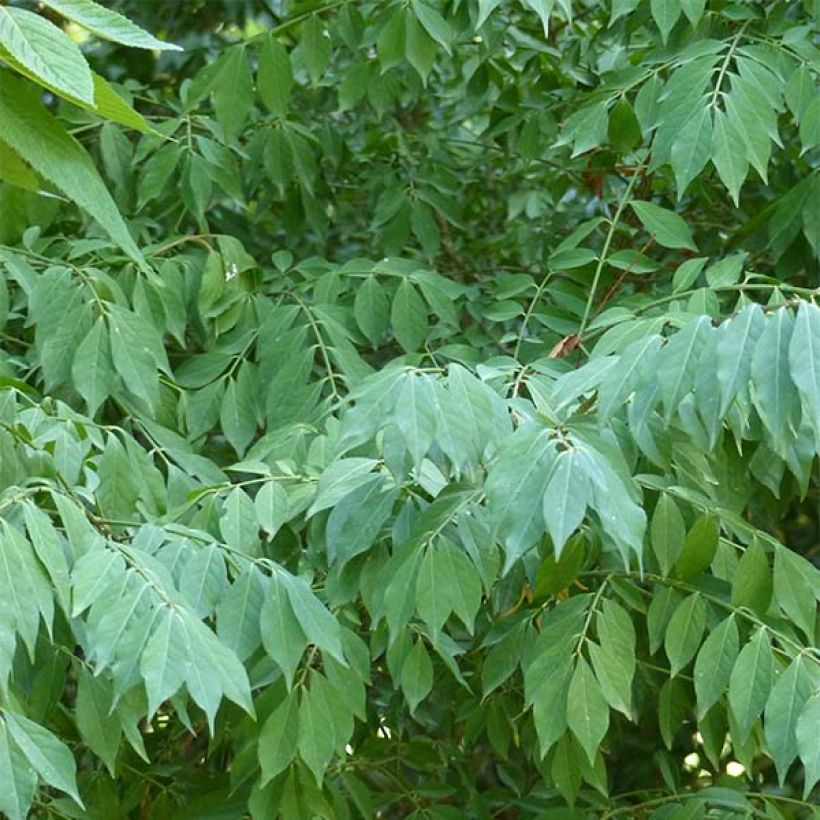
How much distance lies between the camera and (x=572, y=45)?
274 centimetres

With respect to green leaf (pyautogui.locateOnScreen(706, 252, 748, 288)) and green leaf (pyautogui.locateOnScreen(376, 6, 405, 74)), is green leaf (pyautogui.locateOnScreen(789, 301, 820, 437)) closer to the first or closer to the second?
Answer: green leaf (pyautogui.locateOnScreen(706, 252, 748, 288))

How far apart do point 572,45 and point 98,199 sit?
6.86 feet

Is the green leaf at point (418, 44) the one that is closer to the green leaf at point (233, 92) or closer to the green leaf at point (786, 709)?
the green leaf at point (233, 92)

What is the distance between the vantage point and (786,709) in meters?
1.56

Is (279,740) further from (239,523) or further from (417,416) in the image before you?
(417,416)

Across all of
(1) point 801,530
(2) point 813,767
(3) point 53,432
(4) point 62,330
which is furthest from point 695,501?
(1) point 801,530

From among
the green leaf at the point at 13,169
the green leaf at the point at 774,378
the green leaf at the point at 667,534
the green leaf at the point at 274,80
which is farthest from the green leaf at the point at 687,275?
the green leaf at the point at 13,169

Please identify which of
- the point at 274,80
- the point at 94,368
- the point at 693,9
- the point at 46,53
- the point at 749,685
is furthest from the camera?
the point at 274,80

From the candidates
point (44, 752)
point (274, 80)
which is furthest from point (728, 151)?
point (44, 752)

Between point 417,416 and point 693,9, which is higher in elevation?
point 693,9

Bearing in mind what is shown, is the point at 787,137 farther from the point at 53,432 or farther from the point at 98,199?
the point at 98,199

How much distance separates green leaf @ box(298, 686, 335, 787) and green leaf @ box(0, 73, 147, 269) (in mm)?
885

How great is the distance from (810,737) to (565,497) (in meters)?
0.41

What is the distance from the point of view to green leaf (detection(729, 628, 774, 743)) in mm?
1593
